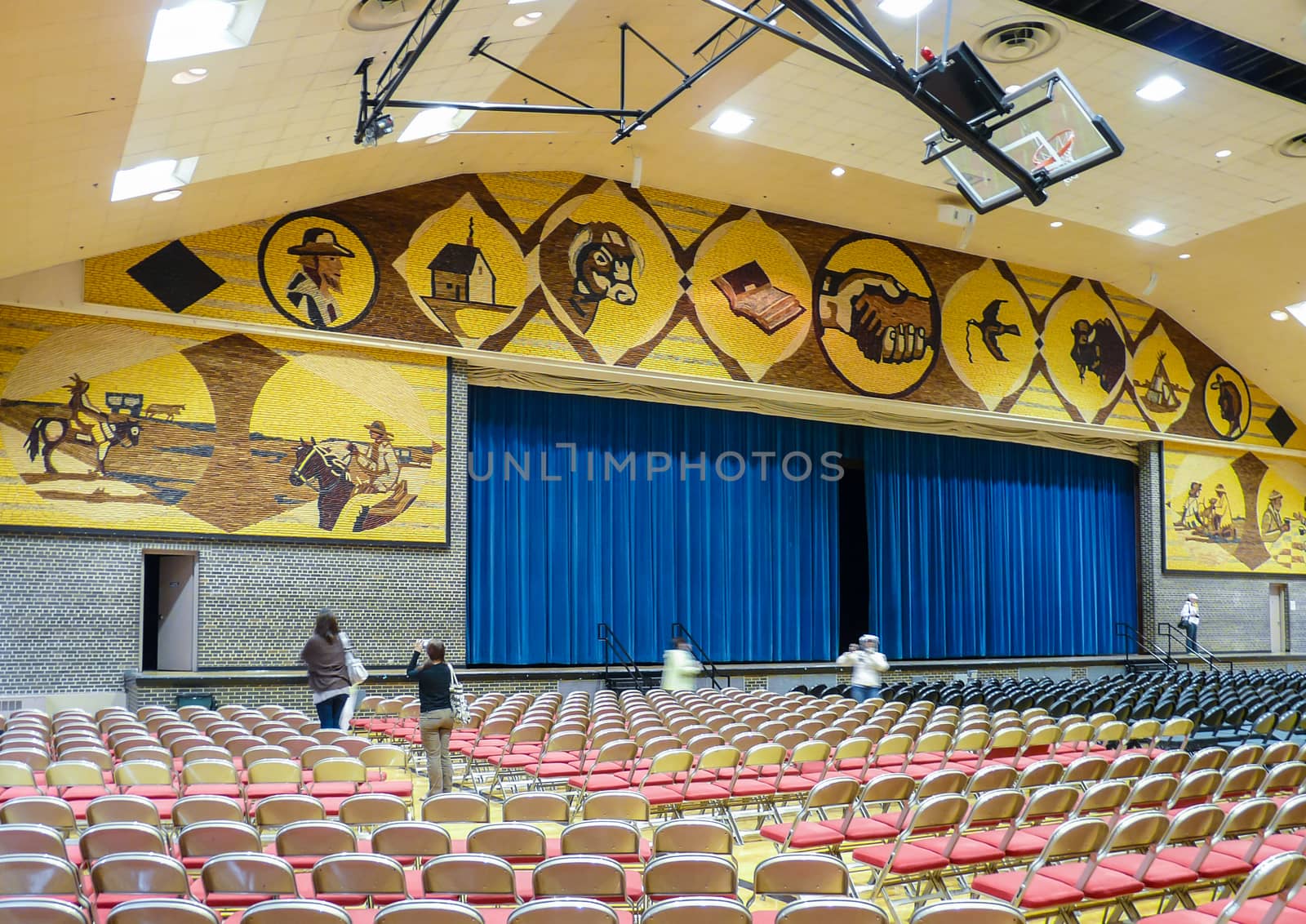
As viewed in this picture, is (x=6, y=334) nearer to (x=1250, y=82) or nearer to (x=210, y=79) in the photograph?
(x=210, y=79)

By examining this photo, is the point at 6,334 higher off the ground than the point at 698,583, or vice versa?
the point at 6,334

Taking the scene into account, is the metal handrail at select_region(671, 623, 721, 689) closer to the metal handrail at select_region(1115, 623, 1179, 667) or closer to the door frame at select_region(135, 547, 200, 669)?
the door frame at select_region(135, 547, 200, 669)

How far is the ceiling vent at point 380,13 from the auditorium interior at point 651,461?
0.17 feet

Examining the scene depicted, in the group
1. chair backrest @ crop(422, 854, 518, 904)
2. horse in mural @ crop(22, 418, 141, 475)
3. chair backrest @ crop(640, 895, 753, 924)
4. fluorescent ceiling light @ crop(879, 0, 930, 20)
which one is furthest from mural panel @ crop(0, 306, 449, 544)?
chair backrest @ crop(640, 895, 753, 924)

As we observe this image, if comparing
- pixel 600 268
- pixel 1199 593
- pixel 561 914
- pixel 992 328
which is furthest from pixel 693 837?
Result: pixel 1199 593

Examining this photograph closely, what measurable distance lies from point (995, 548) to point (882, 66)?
831 inches

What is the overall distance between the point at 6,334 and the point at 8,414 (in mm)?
1071

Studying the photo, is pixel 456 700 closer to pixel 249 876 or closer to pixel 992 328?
pixel 249 876

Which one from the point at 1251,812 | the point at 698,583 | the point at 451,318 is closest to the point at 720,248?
the point at 451,318

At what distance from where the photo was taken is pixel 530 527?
21500 millimetres

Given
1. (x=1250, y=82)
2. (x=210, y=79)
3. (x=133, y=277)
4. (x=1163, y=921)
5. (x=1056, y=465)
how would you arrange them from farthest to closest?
(x=1056, y=465) < (x=133, y=277) < (x=1250, y=82) < (x=210, y=79) < (x=1163, y=921)

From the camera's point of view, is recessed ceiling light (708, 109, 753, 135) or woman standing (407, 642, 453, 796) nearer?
woman standing (407, 642, 453, 796)

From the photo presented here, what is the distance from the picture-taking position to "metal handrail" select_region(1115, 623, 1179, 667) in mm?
26141

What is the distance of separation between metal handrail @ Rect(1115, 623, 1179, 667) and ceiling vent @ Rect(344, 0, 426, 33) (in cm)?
2203
